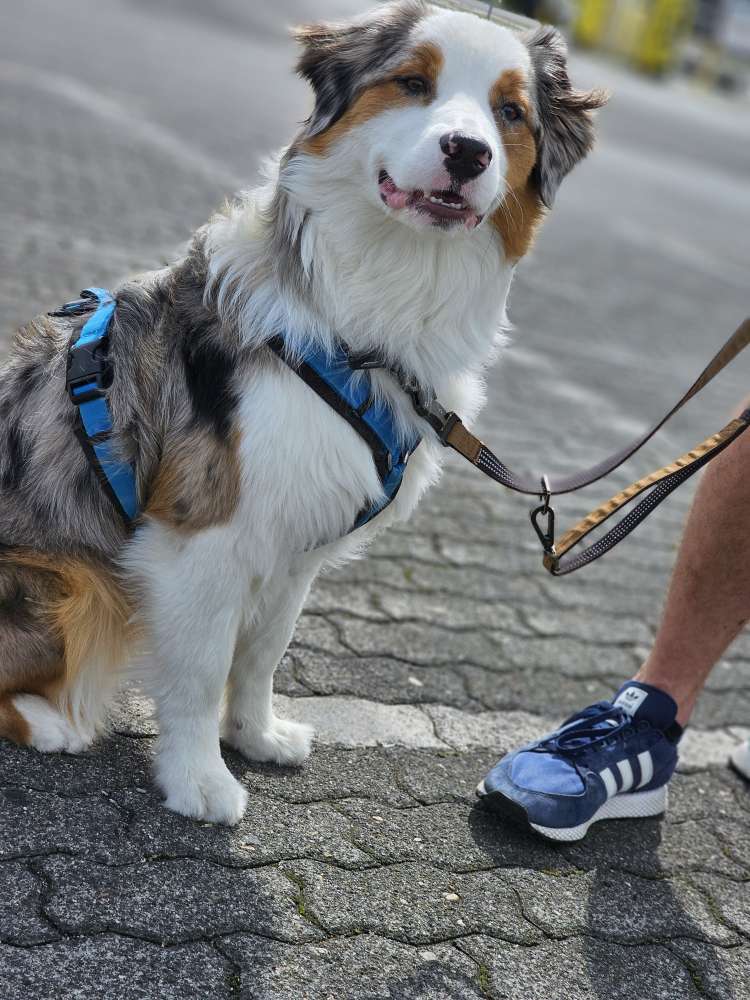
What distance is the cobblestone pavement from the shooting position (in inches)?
97.0

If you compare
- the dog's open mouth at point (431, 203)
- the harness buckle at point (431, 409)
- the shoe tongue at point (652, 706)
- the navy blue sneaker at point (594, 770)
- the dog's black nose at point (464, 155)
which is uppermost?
the dog's black nose at point (464, 155)

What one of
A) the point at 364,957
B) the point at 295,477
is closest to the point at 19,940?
the point at 364,957

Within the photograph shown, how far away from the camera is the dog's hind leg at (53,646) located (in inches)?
111

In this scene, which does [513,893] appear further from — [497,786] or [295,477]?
[295,477]

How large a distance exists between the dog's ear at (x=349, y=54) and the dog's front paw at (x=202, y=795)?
62.1 inches

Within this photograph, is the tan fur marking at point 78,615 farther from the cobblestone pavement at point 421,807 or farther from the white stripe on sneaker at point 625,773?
the white stripe on sneaker at point 625,773

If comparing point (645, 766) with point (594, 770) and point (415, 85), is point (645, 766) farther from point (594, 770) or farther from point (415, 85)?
point (415, 85)

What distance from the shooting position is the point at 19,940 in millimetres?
2301

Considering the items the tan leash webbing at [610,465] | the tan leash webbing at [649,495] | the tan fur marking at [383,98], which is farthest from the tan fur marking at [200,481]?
the tan leash webbing at [649,495]

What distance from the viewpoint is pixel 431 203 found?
8.78ft

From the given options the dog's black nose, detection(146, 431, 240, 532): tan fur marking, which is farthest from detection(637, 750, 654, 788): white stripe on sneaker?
the dog's black nose

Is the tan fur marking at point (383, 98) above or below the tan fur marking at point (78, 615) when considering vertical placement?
above

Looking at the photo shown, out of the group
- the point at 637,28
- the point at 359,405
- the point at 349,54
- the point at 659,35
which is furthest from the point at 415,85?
the point at 637,28

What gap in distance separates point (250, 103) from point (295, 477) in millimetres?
12532
